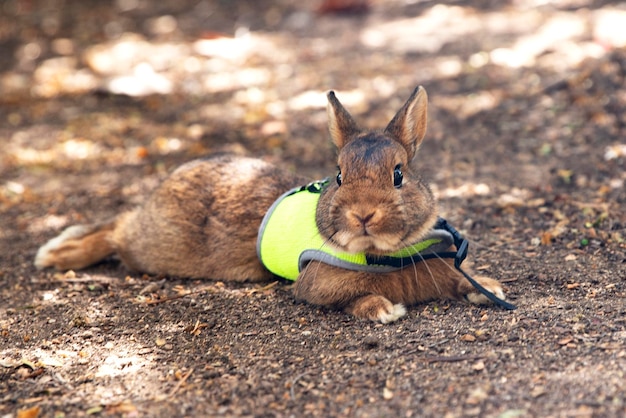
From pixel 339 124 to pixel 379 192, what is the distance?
832 millimetres

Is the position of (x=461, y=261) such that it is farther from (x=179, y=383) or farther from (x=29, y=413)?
(x=29, y=413)

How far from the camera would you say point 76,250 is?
252 inches

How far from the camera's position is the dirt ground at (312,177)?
13.6 feet

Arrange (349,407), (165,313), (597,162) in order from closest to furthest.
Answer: (349,407), (165,313), (597,162)

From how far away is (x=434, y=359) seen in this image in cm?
429

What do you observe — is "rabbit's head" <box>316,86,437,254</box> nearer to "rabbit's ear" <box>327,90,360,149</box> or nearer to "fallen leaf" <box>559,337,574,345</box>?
"rabbit's ear" <box>327,90,360,149</box>

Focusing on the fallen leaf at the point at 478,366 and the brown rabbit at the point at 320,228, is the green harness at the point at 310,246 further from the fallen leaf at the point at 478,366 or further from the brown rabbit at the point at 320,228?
the fallen leaf at the point at 478,366

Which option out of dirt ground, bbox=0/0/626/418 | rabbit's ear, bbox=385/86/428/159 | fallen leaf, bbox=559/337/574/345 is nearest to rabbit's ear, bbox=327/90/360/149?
rabbit's ear, bbox=385/86/428/159

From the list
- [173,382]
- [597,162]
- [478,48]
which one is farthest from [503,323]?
[478,48]

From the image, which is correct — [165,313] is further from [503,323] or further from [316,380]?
[503,323]

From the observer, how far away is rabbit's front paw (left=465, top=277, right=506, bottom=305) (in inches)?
197

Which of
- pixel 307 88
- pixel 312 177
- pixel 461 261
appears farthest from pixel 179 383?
pixel 307 88

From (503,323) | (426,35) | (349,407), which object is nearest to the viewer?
(349,407)

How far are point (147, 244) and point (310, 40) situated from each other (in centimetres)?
742
